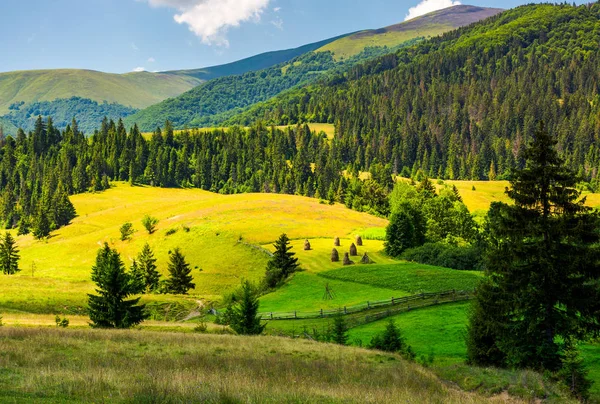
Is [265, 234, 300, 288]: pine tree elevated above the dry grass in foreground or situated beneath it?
situated beneath

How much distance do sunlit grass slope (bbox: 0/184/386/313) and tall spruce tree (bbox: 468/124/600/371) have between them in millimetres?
49345

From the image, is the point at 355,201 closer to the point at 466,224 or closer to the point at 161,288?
the point at 466,224

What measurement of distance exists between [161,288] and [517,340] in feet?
206

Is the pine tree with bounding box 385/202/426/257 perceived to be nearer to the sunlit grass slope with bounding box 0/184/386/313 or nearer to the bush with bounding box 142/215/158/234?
the sunlit grass slope with bounding box 0/184/386/313

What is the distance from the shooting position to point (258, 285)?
75812 millimetres

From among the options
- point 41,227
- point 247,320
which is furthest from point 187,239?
point 247,320

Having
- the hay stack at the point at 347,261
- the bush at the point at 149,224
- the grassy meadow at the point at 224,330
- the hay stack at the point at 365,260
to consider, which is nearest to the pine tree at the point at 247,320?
the grassy meadow at the point at 224,330

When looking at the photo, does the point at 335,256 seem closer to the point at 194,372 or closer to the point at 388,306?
the point at 388,306

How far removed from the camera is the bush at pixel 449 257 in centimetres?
7412

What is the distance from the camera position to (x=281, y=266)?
240 feet

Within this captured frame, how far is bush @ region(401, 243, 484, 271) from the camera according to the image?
74125 mm

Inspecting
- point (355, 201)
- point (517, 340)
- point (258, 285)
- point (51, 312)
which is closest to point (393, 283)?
point (258, 285)

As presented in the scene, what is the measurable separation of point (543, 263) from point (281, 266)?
2083 inches

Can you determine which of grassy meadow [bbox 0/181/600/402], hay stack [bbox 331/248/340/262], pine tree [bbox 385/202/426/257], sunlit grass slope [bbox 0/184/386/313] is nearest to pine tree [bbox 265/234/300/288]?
grassy meadow [bbox 0/181/600/402]
